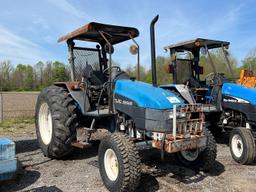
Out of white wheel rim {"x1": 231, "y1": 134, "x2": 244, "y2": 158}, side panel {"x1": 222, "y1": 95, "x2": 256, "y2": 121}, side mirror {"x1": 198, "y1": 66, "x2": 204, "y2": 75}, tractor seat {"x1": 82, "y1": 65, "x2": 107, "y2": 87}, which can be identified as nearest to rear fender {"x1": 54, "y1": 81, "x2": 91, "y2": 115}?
tractor seat {"x1": 82, "y1": 65, "x2": 107, "y2": 87}

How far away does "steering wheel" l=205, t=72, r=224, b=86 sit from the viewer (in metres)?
7.33

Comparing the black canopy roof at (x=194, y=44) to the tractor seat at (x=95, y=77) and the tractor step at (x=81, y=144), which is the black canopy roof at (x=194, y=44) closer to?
the tractor seat at (x=95, y=77)

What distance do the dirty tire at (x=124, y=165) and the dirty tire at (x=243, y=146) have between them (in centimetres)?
264

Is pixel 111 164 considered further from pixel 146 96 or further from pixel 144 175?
pixel 146 96

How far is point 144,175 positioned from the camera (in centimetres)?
471

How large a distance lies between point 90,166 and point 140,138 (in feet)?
4.03

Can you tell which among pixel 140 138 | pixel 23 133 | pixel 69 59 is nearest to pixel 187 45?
pixel 69 59

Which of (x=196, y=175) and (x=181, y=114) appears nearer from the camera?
(x=181, y=114)

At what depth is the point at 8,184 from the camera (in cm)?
439

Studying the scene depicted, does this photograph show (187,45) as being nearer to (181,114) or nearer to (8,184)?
(181,114)

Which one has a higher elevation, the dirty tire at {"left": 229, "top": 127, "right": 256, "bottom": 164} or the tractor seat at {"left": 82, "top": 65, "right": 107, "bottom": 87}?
the tractor seat at {"left": 82, "top": 65, "right": 107, "bottom": 87}

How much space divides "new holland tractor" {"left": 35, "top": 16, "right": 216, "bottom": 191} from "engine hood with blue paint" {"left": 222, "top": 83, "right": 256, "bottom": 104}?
6.54ft

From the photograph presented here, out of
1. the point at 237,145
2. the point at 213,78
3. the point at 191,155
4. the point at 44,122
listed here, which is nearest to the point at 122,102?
the point at 191,155

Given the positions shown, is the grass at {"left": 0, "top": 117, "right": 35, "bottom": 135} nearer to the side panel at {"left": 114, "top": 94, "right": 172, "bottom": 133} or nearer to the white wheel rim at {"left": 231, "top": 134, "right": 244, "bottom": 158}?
the side panel at {"left": 114, "top": 94, "right": 172, "bottom": 133}
